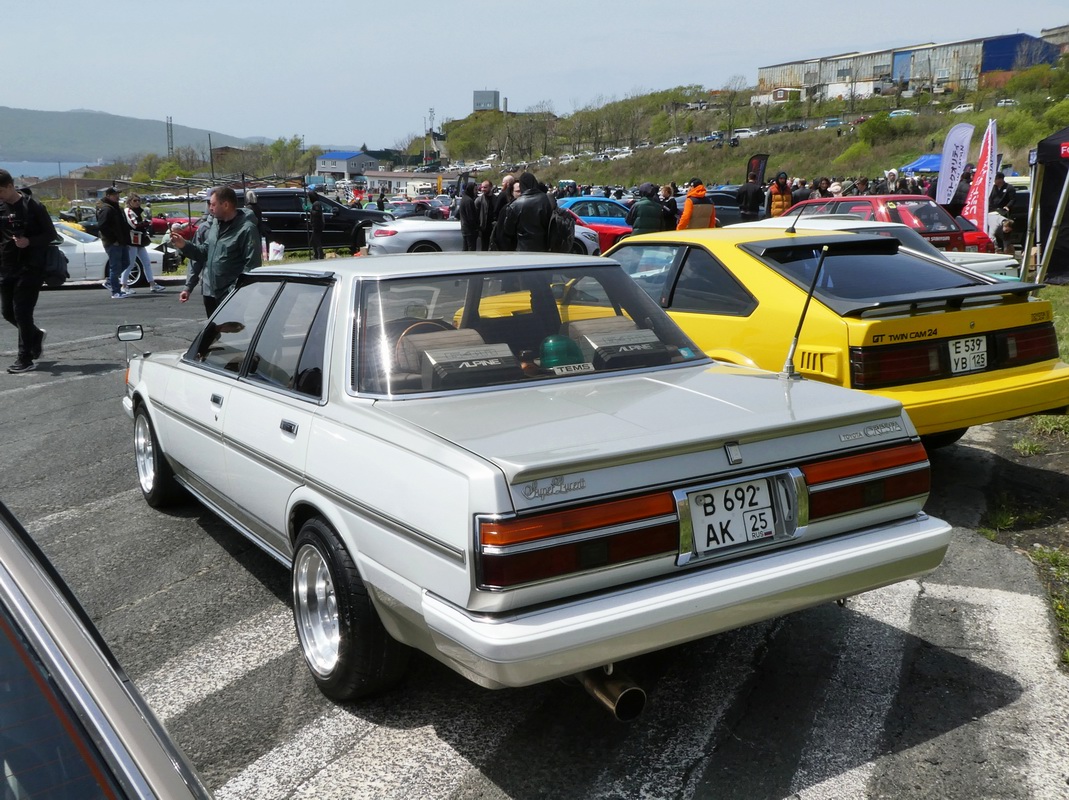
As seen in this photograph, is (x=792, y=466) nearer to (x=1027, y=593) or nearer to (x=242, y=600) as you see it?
(x=1027, y=593)

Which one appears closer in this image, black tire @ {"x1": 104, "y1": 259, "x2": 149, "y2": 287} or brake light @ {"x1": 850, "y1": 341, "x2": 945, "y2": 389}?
brake light @ {"x1": 850, "y1": 341, "x2": 945, "y2": 389}

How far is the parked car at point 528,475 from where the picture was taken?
103 inches

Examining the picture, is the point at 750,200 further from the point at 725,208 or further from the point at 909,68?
the point at 909,68

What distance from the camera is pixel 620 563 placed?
2688mm

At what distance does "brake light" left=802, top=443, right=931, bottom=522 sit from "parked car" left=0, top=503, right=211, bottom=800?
85.9 inches

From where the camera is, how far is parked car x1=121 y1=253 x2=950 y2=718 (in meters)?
2.61

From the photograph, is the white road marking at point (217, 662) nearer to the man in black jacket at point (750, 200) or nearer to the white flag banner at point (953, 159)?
the man in black jacket at point (750, 200)

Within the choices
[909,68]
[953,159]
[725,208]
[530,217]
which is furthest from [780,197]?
[909,68]

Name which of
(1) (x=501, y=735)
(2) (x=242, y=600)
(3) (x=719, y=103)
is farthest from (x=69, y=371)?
(3) (x=719, y=103)

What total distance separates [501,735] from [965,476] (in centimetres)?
404

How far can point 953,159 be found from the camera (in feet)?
57.2

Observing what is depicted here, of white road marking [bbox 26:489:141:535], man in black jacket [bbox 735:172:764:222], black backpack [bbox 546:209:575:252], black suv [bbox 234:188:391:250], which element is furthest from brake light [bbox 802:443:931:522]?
black suv [bbox 234:188:391:250]

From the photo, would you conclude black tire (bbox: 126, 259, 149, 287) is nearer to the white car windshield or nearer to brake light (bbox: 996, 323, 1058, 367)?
the white car windshield

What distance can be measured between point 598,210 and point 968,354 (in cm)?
1797
